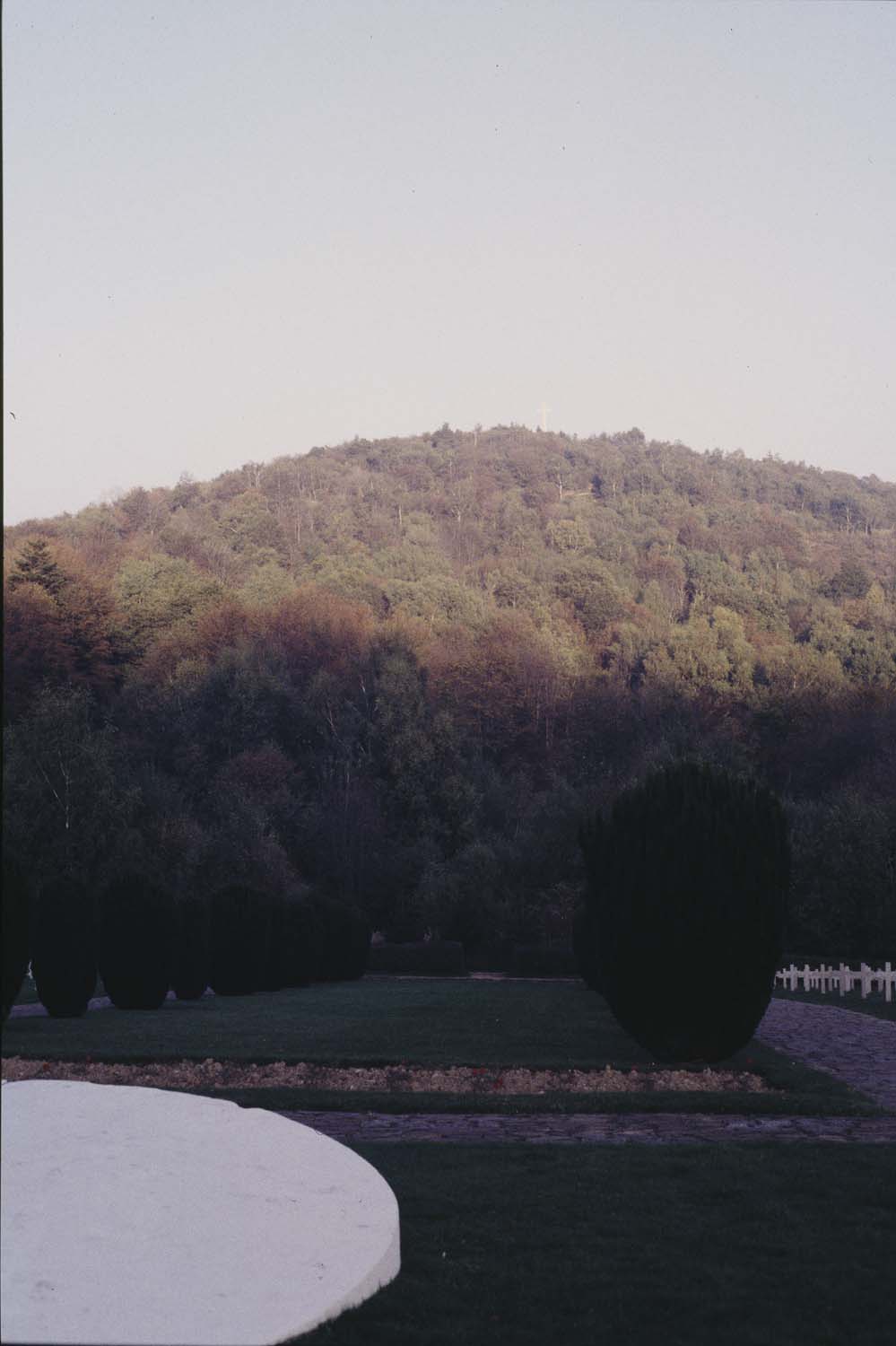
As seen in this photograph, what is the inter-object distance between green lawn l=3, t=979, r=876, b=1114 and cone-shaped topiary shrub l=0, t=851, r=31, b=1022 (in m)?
7.28

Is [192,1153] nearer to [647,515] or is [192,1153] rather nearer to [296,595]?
[296,595]

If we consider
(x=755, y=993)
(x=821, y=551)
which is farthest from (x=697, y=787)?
(x=821, y=551)

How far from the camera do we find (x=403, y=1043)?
16.3 meters

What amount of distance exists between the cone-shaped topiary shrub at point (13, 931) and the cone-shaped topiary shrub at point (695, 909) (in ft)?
34.0

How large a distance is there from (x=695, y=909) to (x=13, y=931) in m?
10.6

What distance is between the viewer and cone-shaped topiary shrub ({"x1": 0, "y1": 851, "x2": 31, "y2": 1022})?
13.8 feet

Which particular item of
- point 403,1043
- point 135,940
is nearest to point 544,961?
point 135,940

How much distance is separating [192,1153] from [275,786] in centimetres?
5253

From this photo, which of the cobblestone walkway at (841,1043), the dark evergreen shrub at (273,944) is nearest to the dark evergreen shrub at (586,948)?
the cobblestone walkway at (841,1043)

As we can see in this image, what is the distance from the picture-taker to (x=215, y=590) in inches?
2793

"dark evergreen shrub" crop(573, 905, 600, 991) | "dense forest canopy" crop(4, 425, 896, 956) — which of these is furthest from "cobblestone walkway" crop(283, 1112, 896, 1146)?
"dense forest canopy" crop(4, 425, 896, 956)

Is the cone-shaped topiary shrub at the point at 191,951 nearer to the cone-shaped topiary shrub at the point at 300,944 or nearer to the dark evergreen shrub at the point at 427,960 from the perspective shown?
the cone-shaped topiary shrub at the point at 300,944

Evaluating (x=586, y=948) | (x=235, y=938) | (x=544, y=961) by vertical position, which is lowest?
(x=544, y=961)

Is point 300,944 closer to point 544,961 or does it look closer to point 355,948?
point 355,948
